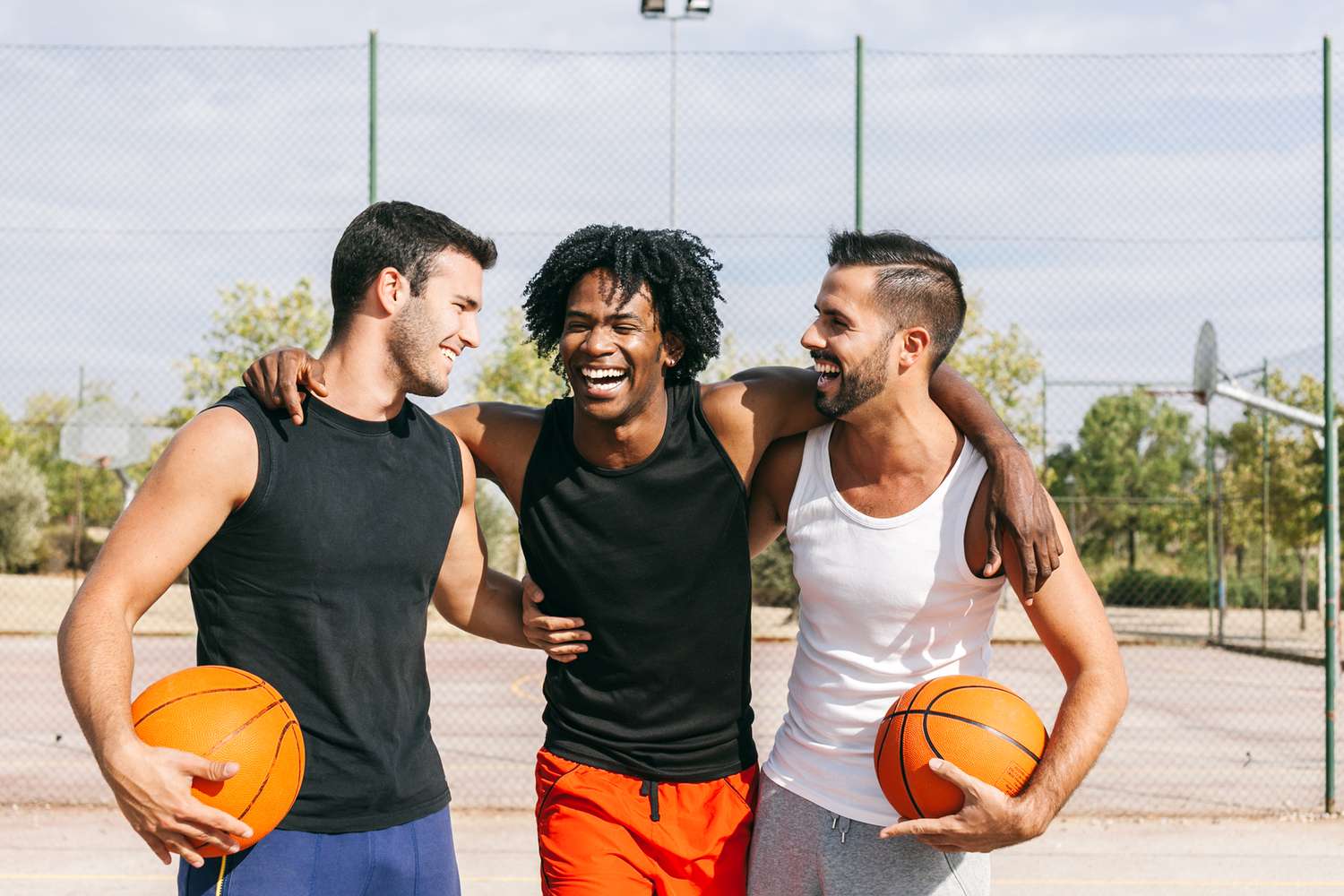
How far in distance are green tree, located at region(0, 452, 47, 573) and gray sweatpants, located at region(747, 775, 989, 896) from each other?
33599 mm

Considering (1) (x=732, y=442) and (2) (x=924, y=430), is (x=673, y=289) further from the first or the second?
(2) (x=924, y=430)

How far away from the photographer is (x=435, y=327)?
3.45 meters

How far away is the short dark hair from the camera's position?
3521 millimetres

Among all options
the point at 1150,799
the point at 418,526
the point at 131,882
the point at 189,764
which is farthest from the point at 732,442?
the point at 1150,799

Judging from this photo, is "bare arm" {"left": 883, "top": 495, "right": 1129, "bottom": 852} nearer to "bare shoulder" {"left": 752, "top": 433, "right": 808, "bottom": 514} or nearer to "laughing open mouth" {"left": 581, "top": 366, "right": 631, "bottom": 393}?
"bare shoulder" {"left": 752, "top": 433, "right": 808, "bottom": 514}

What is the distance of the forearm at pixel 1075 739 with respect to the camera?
2.89 m

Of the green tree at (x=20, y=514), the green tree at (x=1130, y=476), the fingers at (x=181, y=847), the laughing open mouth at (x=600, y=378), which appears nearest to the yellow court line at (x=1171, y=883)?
the laughing open mouth at (x=600, y=378)

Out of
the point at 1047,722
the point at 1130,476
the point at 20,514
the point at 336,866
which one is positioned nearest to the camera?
the point at 336,866

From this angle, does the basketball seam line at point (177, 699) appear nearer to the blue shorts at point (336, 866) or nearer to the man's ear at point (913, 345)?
the blue shorts at point (336, 866)

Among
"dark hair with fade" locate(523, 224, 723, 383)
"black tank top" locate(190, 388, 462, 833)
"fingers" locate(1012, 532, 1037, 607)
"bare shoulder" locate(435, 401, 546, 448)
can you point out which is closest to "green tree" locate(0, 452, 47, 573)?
"bare shoulder" locate(435, 401, 546, 448)

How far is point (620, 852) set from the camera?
11.3ft

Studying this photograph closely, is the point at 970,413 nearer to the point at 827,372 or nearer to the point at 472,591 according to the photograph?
the point at 827,372

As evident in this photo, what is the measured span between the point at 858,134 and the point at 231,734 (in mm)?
6052

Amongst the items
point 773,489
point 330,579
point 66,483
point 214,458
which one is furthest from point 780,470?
point 66,483
